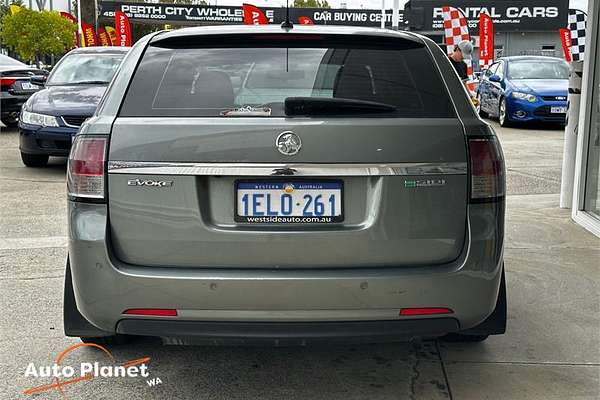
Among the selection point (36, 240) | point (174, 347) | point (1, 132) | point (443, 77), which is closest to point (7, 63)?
point (1, 132)

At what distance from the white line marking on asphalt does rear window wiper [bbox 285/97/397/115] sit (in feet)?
11.7

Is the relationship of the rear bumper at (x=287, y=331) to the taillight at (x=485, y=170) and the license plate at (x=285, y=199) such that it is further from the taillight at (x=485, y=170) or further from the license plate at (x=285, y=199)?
the taillight at (x=485, y=170)

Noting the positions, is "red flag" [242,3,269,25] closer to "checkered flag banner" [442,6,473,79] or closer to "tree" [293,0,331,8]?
"checkered flag banner" [442,6,473,79]

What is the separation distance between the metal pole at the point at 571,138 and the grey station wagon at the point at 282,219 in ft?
16.1

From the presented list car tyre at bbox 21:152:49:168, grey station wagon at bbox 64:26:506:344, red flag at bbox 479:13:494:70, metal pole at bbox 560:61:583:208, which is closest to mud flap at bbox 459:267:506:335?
grey station wagon at bbox 64:26:506:344

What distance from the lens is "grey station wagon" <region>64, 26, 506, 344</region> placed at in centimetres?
278

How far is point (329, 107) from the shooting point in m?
2.91

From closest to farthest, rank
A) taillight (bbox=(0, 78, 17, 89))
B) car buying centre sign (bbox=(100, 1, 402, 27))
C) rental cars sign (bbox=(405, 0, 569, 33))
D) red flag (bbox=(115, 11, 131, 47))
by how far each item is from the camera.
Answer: taillight (bbox=(0, 78, 17, 89)) < red flag (bbox=(115, 11, 131, 47)) < rental cars sign (bbox=(405, 0, 569, 33)) < car buying centre sign (bbox=(100, 1, 402, 27))

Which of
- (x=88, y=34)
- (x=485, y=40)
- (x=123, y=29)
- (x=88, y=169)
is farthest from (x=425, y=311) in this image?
(x=123, y=29)

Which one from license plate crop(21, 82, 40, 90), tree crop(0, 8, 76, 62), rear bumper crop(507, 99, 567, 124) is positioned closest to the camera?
license plate crop(21, 82, 40, 90)

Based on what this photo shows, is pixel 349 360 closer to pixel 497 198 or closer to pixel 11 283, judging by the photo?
pixel 497 198

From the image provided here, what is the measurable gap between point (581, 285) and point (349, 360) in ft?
6.60

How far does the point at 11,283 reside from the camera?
485cm

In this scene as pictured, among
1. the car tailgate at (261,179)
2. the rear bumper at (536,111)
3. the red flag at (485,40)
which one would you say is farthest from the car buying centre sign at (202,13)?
the car tailgate at (261,179)
